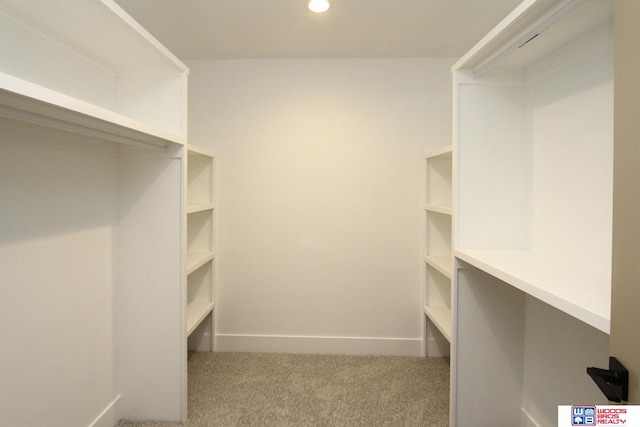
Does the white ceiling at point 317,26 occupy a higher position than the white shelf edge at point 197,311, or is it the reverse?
the white ceiling at point 317,26

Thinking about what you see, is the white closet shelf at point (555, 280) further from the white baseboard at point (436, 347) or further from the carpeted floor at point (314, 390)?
the white baseboard at point (436, 347)

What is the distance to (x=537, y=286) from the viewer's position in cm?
93

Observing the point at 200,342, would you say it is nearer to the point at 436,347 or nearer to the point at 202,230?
the point at 202,230

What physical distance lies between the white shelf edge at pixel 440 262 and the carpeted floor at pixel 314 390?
0.76m

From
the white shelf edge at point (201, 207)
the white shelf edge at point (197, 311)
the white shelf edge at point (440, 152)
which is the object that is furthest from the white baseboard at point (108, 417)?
the white shelf edge at point (440, 152)

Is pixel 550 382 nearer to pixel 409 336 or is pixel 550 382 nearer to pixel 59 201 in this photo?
pixel 409 336

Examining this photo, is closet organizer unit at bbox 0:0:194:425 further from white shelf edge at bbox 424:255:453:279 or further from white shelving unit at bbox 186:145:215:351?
white shelf edge at bbox 424:255:453:279

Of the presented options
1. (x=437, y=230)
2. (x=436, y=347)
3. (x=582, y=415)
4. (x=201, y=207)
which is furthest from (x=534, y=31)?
(x=436, y=347)

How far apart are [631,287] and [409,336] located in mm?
1942

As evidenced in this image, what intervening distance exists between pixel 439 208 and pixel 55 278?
203 cm

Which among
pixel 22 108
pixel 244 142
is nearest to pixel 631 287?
pixel 22 108

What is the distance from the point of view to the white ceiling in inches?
66.7

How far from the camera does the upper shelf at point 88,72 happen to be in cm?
91

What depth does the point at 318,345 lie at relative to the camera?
2389 millimetres
